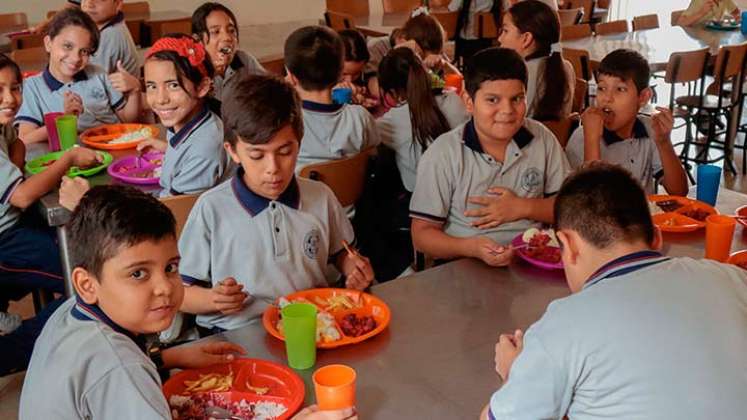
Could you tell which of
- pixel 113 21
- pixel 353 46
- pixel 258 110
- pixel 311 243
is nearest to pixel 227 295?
pixel 311 243

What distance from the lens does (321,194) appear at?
217 cm

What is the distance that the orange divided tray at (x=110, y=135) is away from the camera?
3305 mm

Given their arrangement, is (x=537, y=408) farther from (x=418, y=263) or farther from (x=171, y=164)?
(x=171, y=164)

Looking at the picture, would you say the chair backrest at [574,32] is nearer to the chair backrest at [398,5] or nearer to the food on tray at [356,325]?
the chair backrest at [398,5]

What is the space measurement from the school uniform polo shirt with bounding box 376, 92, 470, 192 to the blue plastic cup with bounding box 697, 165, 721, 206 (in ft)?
3.54

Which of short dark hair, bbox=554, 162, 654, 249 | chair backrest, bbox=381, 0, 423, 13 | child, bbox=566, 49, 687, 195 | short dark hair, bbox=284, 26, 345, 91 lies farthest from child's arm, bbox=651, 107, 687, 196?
chair backrest, bbox=381, 0, 423, 13

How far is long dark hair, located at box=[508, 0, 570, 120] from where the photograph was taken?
3.62 m

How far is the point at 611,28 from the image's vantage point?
21.4 feet

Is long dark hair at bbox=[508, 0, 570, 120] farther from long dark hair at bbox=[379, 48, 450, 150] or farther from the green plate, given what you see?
the green plate

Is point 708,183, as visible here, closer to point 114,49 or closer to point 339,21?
point 114,49

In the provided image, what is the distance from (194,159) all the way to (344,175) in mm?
522

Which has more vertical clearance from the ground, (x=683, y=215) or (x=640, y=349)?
(x=640, y=349)

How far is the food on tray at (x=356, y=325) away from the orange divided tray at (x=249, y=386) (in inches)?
8.1

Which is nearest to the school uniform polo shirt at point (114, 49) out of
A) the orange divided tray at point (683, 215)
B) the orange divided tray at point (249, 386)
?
the orange divided tray at point (683, 215)
